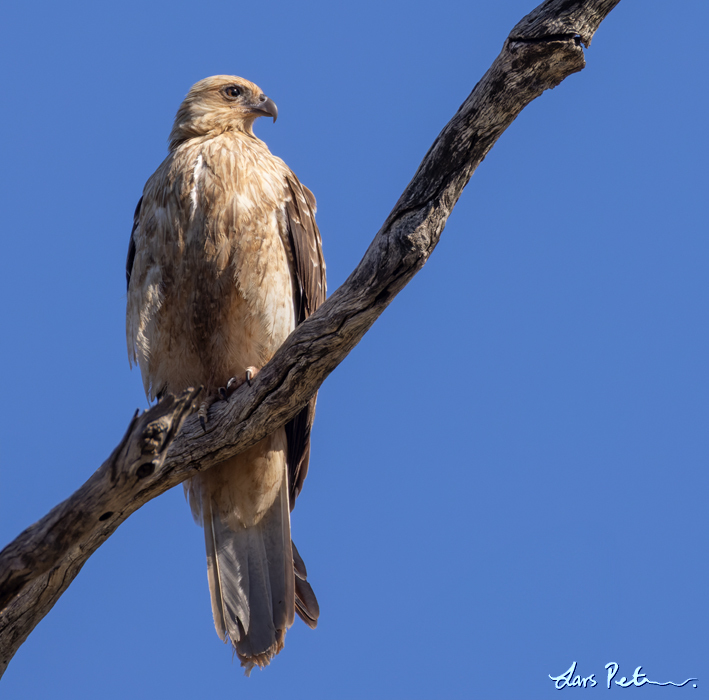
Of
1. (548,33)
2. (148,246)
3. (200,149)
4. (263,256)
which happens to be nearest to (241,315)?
(263,256)

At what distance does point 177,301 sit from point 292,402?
47.4 inches

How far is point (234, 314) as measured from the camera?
5039mm

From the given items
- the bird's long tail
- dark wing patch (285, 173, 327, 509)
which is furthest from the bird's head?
the bird's long tail

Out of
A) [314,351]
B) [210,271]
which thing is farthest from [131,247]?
[314,351]

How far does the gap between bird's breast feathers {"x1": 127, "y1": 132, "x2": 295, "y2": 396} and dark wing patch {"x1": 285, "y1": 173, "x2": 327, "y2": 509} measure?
0.07 metres

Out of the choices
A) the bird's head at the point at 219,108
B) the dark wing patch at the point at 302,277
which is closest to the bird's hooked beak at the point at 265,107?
the bird's head at the point at 219,108

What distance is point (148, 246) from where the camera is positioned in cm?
514

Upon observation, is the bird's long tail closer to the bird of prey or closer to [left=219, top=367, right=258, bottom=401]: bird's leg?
the bird of prey

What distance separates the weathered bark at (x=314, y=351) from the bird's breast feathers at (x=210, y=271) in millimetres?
773

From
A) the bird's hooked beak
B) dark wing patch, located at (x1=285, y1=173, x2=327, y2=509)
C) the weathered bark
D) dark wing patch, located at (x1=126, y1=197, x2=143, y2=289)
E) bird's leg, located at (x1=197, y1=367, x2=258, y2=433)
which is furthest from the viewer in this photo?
the bird's hooked beak

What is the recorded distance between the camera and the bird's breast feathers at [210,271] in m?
4.97

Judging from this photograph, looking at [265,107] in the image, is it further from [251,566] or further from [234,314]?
[251,566]

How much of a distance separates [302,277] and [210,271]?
595 millimetres

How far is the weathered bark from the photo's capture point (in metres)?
3.44
